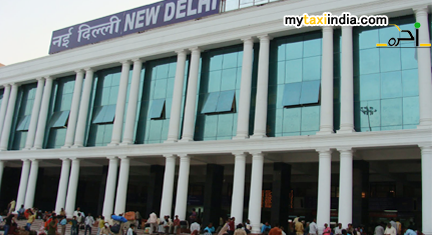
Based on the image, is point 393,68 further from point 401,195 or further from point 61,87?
point 61,87

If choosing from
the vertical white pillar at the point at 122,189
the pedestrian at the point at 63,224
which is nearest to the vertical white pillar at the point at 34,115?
the vertical white pillar at the point at 122,189

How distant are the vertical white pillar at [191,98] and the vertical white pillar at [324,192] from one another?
10.4 meters

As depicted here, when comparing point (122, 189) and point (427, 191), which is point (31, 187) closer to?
point (122, 189)

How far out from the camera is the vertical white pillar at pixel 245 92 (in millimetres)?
30328

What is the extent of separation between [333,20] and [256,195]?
12877mm

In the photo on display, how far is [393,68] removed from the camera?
26.9 metres

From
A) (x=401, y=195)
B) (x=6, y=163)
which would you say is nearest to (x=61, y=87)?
(x=6, y=163)

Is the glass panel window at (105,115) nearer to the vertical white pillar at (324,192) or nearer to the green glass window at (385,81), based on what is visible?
the vertical white pillar at (324,192)

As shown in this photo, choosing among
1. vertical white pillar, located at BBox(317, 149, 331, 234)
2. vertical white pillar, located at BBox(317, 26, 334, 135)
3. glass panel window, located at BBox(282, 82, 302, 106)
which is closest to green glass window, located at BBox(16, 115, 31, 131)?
glass panel window, located at BBox(282, 82, 302, 106)

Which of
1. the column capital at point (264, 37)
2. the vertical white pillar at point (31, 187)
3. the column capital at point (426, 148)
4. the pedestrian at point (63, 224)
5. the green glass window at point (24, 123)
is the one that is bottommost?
the pedestrian at point (63, 224)

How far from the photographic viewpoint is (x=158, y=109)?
3544cm

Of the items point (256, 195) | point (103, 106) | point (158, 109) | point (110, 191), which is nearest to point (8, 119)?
point (103, 106)

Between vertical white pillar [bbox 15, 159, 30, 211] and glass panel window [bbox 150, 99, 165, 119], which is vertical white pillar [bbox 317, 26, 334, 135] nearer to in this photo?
glass panel window [bbox 150, 99, 165, 119]

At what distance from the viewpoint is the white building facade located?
26.5m
